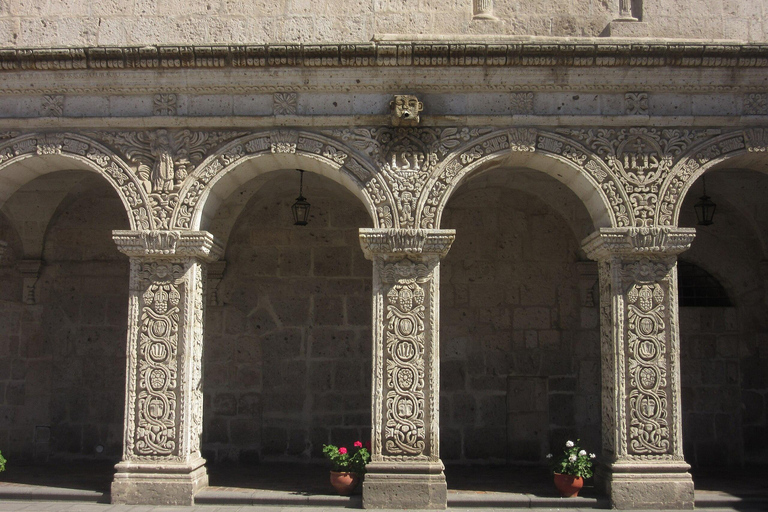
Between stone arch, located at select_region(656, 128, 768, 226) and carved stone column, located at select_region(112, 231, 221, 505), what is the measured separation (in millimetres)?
4476

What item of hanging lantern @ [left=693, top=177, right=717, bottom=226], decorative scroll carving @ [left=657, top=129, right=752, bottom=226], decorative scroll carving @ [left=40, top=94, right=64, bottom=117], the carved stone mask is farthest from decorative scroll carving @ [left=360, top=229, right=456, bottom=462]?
hanging lantern @ [left=693, top=177, right=717, bottom=226]

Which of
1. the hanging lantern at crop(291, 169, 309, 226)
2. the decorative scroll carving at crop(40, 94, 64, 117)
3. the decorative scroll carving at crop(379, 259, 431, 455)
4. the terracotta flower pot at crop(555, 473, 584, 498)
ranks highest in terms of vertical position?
the decorative scroll carving at crop(40, 94, 64, 117)

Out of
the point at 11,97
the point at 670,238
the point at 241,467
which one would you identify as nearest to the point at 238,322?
the point at 241,467

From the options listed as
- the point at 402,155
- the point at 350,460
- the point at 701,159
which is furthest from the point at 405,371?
the point at 701,159

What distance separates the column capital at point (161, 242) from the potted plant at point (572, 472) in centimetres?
408

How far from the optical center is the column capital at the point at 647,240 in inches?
269

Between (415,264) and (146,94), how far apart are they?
3.18 meters

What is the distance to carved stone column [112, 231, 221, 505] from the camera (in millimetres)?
6730

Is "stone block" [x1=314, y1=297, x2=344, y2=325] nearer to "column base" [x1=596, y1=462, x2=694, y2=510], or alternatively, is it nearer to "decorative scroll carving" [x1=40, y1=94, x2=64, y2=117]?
"decorative scroll carving" [x1=40, y1=94, x2=64, y2=117]

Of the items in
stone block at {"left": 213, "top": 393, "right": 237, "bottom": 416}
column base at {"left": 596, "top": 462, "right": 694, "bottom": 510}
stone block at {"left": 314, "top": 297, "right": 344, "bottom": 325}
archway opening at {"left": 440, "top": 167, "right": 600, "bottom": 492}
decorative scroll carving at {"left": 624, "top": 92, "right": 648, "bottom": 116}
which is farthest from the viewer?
stone block at {"left": 314, "top": 297, "right": 344, "bottom": 325}

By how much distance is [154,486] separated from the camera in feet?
22.0

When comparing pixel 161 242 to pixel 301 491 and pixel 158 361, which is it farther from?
pixel 301 491

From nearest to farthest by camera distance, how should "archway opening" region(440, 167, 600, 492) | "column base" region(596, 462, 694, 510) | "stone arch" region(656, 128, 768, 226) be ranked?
"column base" region(596, 462, 694, 510), "stone arch" region(656, 128, 768, 226), "archway opening" region(440, 167, 600, 492)

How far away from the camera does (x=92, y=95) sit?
7.19 metres
